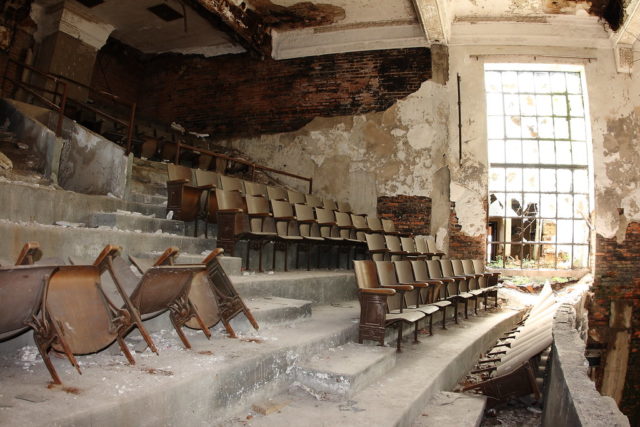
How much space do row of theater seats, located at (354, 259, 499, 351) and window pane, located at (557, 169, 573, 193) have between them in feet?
9.80

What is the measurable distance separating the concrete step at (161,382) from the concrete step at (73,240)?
103 centimetres

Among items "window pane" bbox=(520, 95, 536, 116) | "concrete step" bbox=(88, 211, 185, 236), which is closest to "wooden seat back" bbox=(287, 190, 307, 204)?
"concrete step" bbox=(88, 211, 185, 236)

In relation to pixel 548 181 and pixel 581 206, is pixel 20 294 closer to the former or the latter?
pixel 548 181

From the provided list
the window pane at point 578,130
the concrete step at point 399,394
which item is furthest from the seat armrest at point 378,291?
the window pane at point 578,130

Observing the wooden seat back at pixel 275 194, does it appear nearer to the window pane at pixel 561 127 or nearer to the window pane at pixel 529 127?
the window pane at pixel 529 127

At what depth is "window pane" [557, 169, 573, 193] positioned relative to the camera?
25.9 feet

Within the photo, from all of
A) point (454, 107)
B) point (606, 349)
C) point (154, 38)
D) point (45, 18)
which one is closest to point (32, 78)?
point (45, 18)

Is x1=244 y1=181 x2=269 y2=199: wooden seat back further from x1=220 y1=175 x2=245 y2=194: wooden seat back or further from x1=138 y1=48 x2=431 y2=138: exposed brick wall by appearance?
x1=138 y1=48 x2=431 y2=138: exposed brick wall

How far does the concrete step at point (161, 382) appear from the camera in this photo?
1495 mm

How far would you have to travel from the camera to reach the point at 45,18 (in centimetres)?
812

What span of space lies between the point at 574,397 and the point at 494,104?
23.2 ft

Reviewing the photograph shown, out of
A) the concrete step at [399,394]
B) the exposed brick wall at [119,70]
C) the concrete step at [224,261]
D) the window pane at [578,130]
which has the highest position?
the exposed brick wall at [119,70]

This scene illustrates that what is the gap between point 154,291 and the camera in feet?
7.22

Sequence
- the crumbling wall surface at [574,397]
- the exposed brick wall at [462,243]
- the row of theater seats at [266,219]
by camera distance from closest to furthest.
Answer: the crumbling wall surface at [574,397] → the row of theater seats at [266,219] → the exposed brick wall at [462,243]
